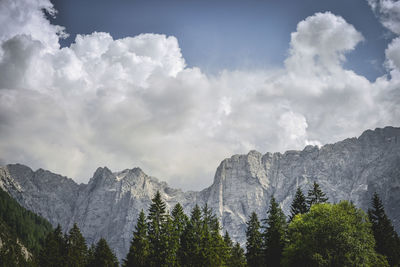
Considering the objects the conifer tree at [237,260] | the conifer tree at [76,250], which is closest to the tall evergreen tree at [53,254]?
the conifer tree at [76,250]

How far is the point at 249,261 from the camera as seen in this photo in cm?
6366

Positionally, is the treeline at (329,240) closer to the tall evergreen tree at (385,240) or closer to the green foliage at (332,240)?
the green foliage at (332,240)

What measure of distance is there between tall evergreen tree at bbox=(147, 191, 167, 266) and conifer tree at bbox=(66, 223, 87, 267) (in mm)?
26463

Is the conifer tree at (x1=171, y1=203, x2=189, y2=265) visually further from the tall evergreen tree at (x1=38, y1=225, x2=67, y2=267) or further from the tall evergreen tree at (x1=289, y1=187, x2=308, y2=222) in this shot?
the tall evergreen tree at (x1=38, y1=225, x2=67, y2=267)

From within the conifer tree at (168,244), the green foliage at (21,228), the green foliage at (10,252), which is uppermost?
the green foliage at (21,228)

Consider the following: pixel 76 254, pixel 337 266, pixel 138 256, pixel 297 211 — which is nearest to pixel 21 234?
pixel 76 254

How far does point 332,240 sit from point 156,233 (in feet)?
77.1

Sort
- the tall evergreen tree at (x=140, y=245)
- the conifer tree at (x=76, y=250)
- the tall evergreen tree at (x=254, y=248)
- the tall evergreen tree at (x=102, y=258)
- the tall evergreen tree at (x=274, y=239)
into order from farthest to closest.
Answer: the conifer tree at (x=76, y=250), the tall evergreen tree at (x=102, y=258), the tall evergreen tree at (x=254, y=248), the tall evergreen tree at (x=274, y=239), the tall evergreen tree at (x=140, y=245)

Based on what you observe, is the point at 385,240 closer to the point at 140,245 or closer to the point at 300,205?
the point at 300,205

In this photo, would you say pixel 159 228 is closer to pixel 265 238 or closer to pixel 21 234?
pixel 265 238

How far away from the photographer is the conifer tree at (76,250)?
7244cm

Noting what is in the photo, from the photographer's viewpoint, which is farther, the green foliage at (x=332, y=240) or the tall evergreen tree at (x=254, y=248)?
the tall evergreen tree at (x=254, y=248)

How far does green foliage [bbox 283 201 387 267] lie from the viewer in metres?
45.2

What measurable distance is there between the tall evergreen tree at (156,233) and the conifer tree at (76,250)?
1042 inches
